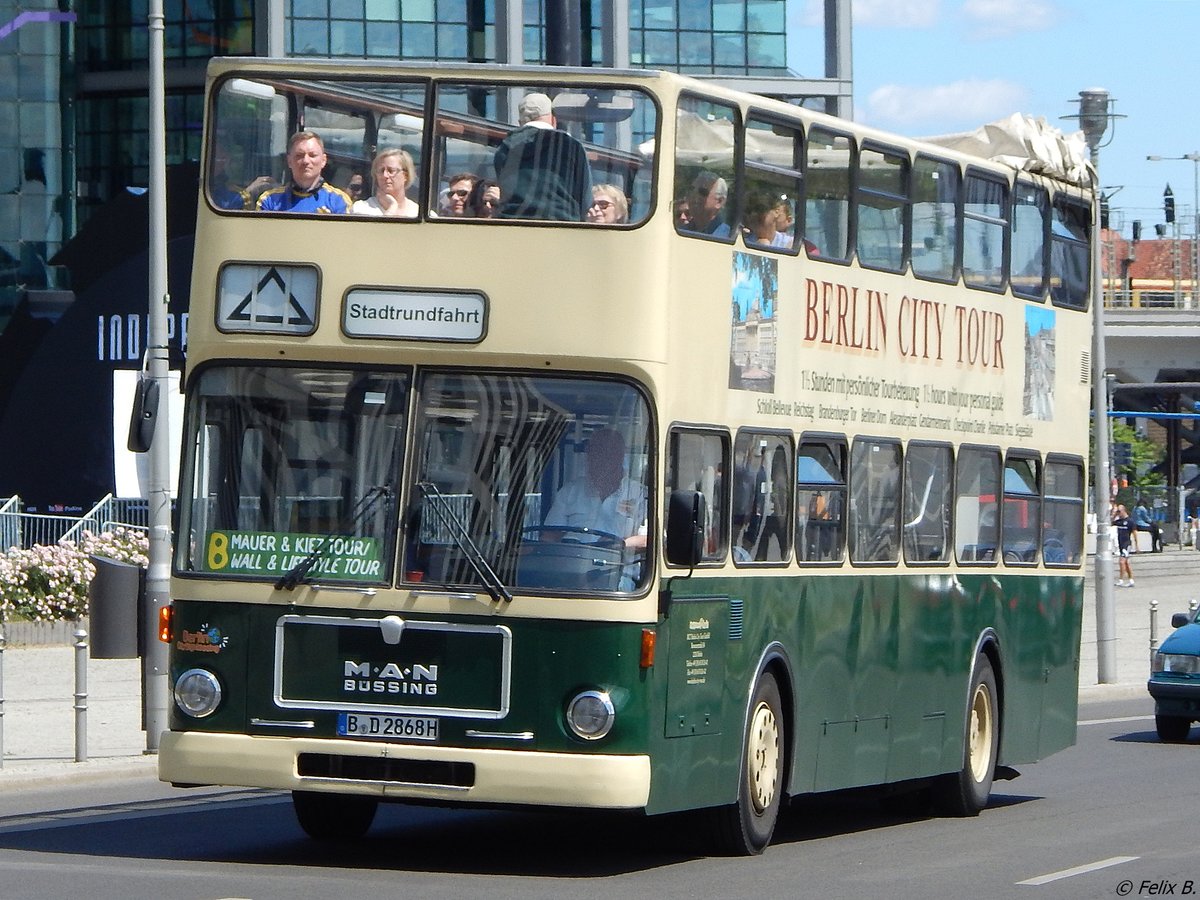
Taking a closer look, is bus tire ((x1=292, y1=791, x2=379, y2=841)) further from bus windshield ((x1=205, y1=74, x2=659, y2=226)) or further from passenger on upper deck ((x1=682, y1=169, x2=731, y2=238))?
passenger on upper deck ((x1=682, y1=169, x2=731, y2=238))

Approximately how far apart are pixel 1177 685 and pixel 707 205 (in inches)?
448

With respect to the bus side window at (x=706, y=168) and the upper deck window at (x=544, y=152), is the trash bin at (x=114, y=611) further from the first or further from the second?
the bus side window at (x=706, y=168)

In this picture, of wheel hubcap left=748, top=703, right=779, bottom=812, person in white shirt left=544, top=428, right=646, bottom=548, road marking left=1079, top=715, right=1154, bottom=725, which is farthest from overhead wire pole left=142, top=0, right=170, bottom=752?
road marking left=1079, top=715, right=1154, bottom=725

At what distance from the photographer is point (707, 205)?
1200 cm

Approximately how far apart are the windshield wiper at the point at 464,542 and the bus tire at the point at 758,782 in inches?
73.9

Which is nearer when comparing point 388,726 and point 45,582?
point 388,726

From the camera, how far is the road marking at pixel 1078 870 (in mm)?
11883

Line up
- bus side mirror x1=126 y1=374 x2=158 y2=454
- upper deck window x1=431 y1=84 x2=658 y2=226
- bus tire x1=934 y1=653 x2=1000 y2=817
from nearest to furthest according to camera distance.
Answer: upper deck window x1=431 y1=84 x2=658 y2=226 → bus side mirror x1=126 y1=374 x2=158 y2=454 → bus tire x1=934 y1=653 x2=1000 y2=817

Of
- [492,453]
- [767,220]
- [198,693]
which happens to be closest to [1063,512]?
[767,220]

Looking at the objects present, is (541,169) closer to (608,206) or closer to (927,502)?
(608,206)

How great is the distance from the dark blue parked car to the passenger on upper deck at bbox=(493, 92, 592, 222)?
1168 cm

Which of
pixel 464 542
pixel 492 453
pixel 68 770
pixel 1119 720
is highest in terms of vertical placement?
pixel 492 453

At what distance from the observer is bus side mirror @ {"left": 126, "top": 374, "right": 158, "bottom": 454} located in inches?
505

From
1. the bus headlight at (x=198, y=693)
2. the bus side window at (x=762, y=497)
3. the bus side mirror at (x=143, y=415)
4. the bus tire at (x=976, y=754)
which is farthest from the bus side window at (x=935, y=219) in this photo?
the bus headlight at (x=198, y=693)
